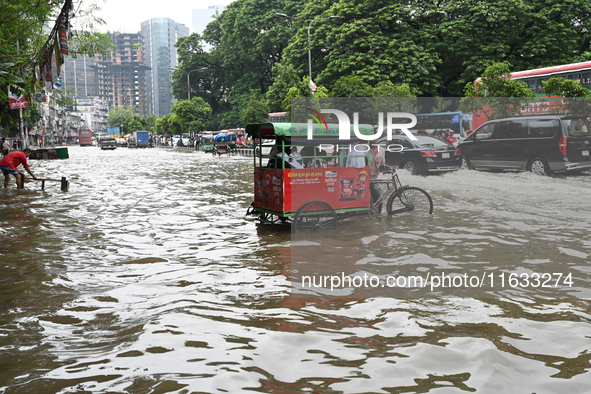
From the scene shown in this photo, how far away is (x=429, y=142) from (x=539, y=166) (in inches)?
135

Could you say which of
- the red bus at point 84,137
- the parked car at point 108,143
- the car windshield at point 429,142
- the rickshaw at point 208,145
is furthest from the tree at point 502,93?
the red bus at point 84,137

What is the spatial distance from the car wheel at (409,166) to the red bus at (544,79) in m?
6.91

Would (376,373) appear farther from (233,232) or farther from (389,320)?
(233,232)

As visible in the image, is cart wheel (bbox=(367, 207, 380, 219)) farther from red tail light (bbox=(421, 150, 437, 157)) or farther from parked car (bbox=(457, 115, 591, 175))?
parked car (bbox=(457, 115, 591, 175))

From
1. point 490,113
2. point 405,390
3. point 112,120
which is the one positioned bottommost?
point 405,390

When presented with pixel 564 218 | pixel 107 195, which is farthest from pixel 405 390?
pixel 107 195

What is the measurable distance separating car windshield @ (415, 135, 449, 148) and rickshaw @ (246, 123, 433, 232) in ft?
25.9

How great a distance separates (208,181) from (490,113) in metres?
13.8

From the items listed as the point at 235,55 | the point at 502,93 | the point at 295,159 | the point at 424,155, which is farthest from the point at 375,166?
the point at 235,55

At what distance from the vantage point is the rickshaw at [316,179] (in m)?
8.73

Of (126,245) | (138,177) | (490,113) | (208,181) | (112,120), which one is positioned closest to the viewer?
(126,245)

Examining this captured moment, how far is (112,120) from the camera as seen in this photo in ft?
513

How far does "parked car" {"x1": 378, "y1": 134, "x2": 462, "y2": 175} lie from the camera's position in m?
17.0

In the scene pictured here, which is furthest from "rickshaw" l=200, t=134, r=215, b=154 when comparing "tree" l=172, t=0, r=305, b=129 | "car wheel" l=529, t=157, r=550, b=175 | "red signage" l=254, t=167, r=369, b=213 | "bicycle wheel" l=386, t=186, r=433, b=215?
"red signage" l=254, t=167, r=369, b=213
